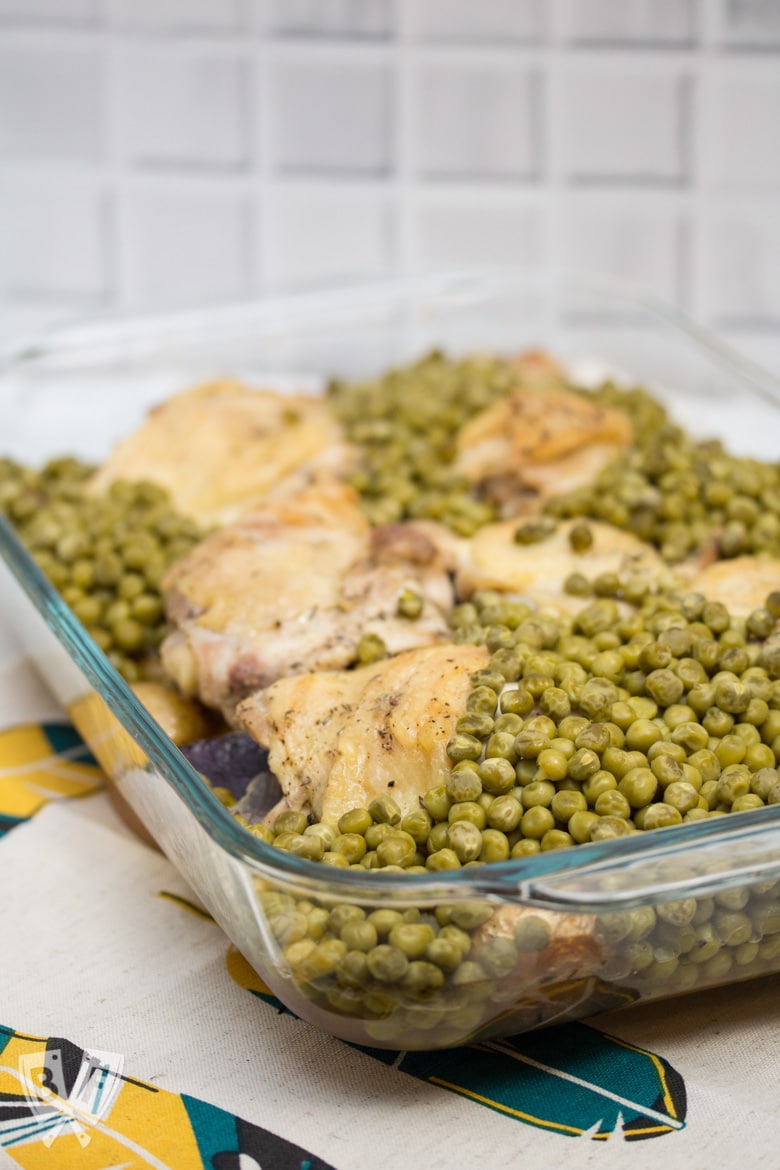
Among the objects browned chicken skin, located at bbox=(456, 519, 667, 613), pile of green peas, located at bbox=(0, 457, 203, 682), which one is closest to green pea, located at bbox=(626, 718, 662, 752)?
browned chicken skin, located at bbox=(456, 519, 667, 613)

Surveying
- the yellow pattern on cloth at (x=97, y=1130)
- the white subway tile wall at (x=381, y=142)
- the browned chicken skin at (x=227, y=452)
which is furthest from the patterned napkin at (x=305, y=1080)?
the white subway tile wall at (x=381, y=142)

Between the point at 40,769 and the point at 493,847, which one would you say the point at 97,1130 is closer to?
the point at 493,847

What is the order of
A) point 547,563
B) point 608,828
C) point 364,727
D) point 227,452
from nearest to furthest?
point 608,828 → point 364,727 → point 547,563 → point 227,452

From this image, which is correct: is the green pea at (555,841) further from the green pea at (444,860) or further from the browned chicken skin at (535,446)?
the browned chicken skin at (535,446)

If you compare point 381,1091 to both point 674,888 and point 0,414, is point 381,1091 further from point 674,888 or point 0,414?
point 0,414

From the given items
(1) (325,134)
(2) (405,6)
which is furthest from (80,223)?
(2) (405,6)

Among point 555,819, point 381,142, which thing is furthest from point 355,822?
point 381,142

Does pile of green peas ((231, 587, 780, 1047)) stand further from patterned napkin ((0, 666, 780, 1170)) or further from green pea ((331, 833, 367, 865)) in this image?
patterned napkin ((0, 666, 780, 1170))
